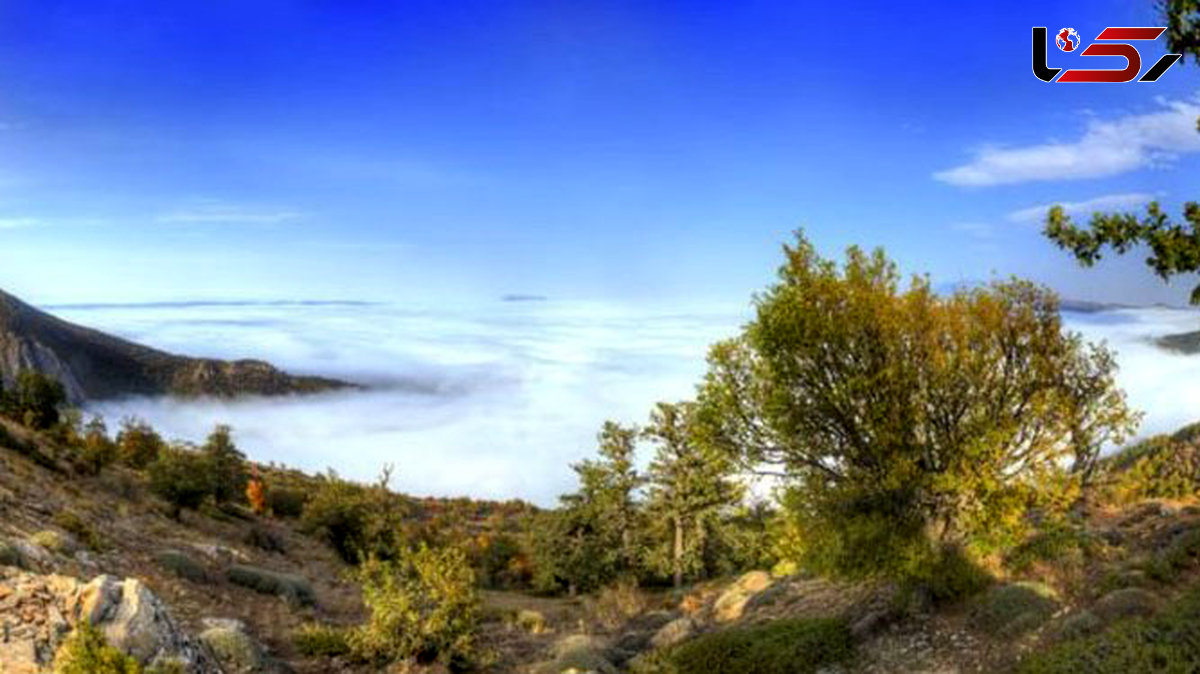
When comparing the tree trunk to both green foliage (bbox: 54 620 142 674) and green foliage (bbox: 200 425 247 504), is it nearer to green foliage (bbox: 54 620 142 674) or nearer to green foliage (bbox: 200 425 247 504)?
green foliage (bbox: 200 425 247 504)

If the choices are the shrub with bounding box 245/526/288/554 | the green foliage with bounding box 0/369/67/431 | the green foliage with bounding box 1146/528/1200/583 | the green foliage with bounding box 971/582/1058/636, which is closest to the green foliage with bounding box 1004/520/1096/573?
the green foliage with bounding box 971/582/1058/636

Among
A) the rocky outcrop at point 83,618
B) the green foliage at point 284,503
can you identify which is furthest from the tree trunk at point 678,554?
the rocky outcrop at point 83,618

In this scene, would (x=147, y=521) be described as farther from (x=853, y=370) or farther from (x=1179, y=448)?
(x=1179, y=448)

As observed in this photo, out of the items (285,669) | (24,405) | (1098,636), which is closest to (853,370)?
(1098,636)

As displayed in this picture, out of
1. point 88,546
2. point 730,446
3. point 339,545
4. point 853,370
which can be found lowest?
point 339,545

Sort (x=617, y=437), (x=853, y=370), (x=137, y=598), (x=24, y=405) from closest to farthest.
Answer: (x=137, y=598), (x=853, y=370), (x=617, y=437), (x=24, y=405)

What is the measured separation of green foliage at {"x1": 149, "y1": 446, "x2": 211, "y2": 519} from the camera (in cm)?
4816

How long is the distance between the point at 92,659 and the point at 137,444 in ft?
203

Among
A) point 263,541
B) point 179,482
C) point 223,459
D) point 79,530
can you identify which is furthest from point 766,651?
point 223,459

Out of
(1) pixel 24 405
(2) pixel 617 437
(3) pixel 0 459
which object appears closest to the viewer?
(3) pixel 0 459

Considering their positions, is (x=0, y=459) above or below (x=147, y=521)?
above

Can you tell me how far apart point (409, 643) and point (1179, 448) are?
146 ft

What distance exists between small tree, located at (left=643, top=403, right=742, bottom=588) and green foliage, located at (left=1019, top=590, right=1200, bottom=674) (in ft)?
98.4

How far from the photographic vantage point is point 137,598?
667 inches
